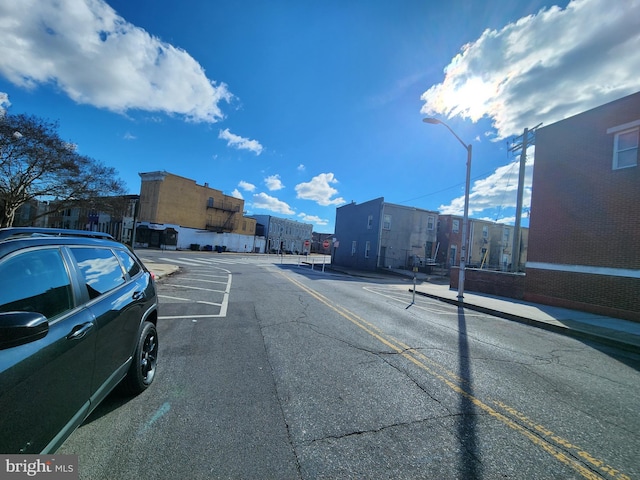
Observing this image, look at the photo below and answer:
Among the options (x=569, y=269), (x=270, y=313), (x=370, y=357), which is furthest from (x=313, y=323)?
(x=569, y=269)

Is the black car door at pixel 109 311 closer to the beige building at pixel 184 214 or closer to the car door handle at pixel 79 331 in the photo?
the car door handle at pixel 79 331

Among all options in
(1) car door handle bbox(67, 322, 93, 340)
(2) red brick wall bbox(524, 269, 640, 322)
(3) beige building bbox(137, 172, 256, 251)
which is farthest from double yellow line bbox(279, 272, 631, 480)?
(3) beige building bbox(137, 172, 256, 251)

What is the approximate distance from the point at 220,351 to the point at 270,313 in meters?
2.97

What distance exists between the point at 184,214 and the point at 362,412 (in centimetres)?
5072

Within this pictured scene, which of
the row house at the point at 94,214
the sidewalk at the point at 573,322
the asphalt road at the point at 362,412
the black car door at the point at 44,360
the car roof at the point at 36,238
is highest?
the row house at the point at 94,214

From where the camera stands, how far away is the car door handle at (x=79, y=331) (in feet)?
6.91

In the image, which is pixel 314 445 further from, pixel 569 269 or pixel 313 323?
pixel 569 269

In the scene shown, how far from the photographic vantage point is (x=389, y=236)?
101 feet

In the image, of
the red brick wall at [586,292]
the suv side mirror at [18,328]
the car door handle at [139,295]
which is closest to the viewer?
the suv side mirror at [18,328]

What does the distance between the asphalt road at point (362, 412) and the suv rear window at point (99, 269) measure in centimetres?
129

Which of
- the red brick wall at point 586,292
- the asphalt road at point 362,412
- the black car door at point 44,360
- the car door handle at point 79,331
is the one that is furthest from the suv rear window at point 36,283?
the red brick wall at point 586,292

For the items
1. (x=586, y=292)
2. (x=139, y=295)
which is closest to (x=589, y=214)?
(x=586, y=292)

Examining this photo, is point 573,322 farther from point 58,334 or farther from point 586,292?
point 58,334

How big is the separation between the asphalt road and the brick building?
20.3ft
